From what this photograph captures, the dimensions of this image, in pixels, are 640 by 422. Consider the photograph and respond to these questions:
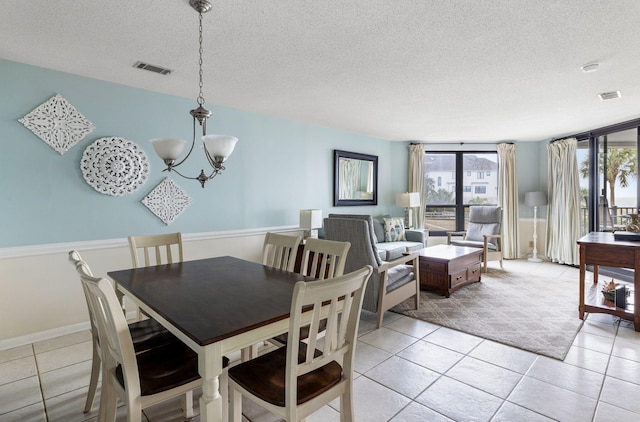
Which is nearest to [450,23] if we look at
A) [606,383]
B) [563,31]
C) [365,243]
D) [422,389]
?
[563,31]

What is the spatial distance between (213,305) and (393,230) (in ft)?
14.3

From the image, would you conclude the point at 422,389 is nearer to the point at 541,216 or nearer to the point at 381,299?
the point at 381,299

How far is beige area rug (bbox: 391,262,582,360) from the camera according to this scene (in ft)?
9.36

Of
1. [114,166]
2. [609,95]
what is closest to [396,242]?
[609,95]

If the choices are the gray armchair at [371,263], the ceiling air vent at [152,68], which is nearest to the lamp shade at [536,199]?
the gray armchair at [371,263]

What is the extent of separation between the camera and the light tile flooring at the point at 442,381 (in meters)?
1.89

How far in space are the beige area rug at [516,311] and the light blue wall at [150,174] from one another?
2203 mm

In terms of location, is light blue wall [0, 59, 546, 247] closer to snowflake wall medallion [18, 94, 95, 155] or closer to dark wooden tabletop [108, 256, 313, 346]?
snowflake wall medallion [18, 94, 95, 155]

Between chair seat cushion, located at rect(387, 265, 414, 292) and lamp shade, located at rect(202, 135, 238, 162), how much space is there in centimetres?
201

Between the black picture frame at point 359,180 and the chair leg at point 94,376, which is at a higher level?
the black picture frame at point 359,180

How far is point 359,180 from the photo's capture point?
591 cm

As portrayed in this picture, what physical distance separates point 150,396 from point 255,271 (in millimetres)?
937

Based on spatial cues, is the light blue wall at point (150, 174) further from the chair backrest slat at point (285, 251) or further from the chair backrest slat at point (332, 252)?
the chair backrest slat at point (332, 252)

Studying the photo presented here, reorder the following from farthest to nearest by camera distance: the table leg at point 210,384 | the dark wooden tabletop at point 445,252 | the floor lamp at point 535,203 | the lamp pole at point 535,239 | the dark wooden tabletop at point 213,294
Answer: the lamp pole at point 535,239 → the floor lamp at point 535,203 → the dark wooden tabletop at point 445,252 → the dark wooden tabletop at point 213,294 → the table leg at point 210,384
